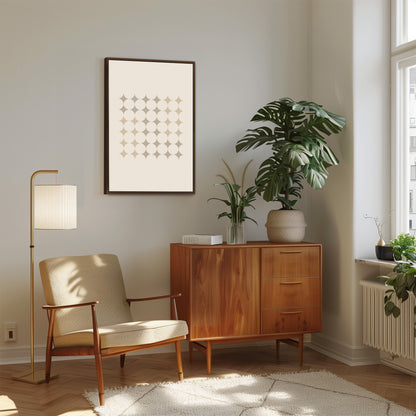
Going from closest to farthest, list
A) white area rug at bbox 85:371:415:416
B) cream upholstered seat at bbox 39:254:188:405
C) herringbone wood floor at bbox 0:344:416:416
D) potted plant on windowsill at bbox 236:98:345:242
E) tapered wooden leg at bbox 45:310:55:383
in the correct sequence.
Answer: white area rug at bbox 85:371:415:416
herringbone wood floor at bbox 0:344:416:416
cream upholstered seat at bbox 39:254:188:405
tapered wooden leg at bbox 45:310:55:383
potted plant on windowsill at bbox 236:98:345:242

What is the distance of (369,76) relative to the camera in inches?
177

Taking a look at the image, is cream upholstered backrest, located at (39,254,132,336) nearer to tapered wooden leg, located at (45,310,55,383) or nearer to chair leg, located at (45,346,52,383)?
tapered wooden leg, located at (45,310,55,383)

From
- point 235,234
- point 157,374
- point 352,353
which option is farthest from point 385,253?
point 157,374

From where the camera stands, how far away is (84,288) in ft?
13.7

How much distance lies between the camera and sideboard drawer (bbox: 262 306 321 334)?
4.34 metres

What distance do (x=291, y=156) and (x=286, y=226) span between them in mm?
→ 585

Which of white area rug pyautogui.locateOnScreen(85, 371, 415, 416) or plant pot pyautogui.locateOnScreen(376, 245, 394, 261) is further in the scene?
plant pot pyautogui.locateOnScreen(376, 245, 394, 261)

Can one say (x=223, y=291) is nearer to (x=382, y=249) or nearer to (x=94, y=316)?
(x=94, y=316)

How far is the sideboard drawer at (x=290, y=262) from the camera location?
14.2ft

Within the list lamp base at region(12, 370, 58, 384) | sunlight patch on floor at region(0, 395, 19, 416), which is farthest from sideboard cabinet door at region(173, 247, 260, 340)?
sunlight patch on floor at region(0, 395, 19, 416)

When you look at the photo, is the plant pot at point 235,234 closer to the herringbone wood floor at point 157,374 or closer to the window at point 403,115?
the herringbone wood floor at point 157,374

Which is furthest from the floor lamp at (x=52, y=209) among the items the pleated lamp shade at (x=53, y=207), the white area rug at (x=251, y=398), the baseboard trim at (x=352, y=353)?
the baseboard trim at (x=352, y=353)

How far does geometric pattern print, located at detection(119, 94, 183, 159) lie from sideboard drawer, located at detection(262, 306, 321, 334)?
148cm

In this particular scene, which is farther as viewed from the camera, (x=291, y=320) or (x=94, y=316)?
(x=291, y=320)
